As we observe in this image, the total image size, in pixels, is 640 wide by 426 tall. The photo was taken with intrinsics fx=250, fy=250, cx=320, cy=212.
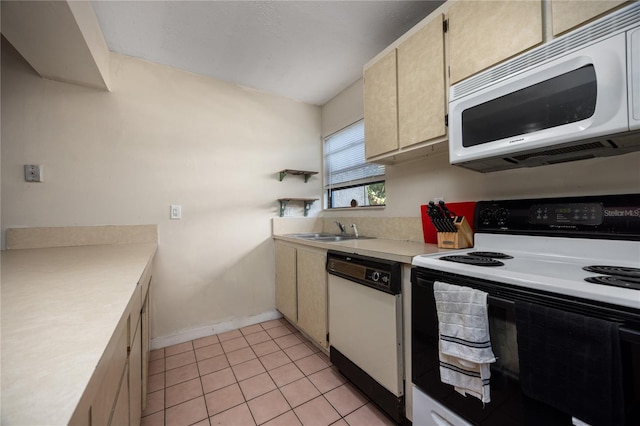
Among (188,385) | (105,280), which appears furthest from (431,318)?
(188,385)

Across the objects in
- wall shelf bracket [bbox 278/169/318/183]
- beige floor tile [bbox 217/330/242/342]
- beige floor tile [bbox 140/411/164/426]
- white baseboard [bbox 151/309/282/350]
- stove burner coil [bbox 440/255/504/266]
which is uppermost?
wall shelf bracket [bbox 278/169/318/183]

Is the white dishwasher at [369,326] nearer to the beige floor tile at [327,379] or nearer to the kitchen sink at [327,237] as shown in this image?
the beige floor tile at [327,379]

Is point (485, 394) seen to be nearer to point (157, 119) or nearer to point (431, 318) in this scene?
point (431, 318)

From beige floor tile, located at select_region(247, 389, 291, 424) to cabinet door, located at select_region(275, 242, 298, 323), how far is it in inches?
29.1

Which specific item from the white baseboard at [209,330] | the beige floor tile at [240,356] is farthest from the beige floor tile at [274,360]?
the white baseboard at [209,330]

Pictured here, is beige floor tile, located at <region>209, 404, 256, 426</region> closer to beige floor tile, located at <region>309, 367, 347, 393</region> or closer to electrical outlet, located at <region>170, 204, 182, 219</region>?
beige floor tile, located at <region>309, 367, 347, 393</region>

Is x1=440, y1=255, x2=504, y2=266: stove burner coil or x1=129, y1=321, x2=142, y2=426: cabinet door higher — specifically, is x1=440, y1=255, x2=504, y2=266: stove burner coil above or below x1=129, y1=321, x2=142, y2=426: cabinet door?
above

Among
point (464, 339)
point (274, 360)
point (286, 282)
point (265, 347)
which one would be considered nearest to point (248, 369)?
point (274, 360)

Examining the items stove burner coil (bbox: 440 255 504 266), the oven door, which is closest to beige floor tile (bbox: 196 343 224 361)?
the oven door

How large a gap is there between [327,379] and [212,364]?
91 cm

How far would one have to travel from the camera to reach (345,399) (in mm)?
1542

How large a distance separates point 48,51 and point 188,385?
2.31 m

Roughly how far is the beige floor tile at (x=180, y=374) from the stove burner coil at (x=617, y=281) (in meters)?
2.23

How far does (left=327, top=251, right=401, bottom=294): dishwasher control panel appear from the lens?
→ 4.22 feet
